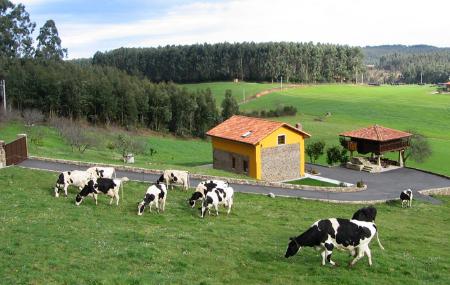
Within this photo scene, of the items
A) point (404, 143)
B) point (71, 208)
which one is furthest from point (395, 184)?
point (71, 208)

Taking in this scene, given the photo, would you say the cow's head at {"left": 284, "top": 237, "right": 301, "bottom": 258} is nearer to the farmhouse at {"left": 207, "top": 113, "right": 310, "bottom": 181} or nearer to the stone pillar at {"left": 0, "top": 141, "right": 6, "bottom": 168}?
the stone pillar at {"left": 0, "top": 141, "right": 6, "bottom": 168}

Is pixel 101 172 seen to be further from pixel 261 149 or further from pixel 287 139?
pixel 287 139

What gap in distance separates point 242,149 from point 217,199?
2142 centimetres

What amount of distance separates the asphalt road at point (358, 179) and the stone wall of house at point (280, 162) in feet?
13.0

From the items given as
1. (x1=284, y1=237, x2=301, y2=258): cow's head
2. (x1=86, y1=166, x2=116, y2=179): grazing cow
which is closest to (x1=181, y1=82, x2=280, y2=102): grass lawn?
(x1=86, y1=166, x2=116, y2=179): grazing cow

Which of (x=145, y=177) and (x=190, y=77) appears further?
(x=190, y=77)

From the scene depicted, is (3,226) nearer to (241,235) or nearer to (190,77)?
(241,235)

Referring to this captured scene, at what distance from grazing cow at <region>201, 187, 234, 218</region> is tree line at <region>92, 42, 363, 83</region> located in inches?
5890

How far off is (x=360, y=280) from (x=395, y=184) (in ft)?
106

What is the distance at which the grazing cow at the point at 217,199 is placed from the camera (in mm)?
25281

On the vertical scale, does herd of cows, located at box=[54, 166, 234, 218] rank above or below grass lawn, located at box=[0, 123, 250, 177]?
above

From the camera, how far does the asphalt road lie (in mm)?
36125

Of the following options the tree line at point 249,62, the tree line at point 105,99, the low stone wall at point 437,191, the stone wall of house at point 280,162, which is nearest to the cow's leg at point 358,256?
the stone wall of house at point 280,162

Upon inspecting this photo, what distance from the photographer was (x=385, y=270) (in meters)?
17.4
